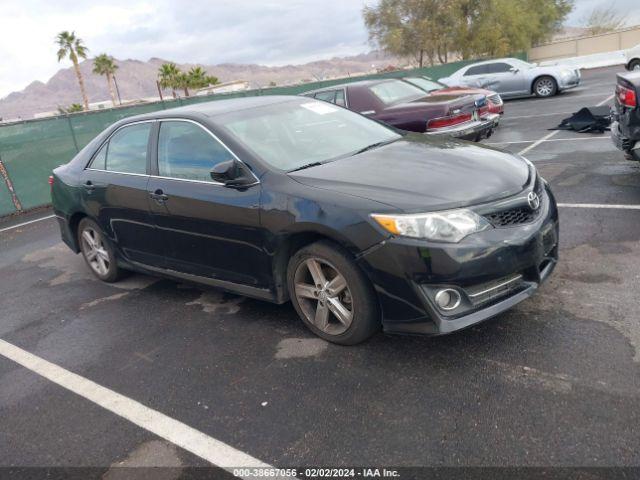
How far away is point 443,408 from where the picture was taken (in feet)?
9.31

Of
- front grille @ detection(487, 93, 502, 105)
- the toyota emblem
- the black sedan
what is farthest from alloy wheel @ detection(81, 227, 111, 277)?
front grille @ detection(487, 93, 502, 105)

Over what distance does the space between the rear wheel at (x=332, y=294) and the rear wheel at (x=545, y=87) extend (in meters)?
16.6

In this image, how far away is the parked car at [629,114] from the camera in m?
5.42

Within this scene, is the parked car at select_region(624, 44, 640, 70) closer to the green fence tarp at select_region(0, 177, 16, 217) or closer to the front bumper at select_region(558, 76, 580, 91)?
the front bumper at select_region(558, 76, 580, 91)

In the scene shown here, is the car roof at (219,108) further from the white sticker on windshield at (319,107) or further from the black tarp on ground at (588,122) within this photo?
the black tarp on ground at (588,122)

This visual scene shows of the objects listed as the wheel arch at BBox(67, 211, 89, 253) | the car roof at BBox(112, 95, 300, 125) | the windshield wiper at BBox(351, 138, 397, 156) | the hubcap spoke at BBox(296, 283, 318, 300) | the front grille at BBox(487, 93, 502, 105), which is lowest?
the hubcap spoke at BBox(296, 283, 318, 300)

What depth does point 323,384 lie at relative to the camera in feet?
10.5

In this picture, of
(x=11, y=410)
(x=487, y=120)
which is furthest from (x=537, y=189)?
(x=487, y=120)

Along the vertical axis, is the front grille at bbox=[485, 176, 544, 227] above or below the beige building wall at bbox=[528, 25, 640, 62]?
below

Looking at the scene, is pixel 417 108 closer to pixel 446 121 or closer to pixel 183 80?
pixel 446 121

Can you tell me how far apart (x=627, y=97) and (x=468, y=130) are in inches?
121

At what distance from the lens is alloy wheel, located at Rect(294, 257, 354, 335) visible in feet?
11.2

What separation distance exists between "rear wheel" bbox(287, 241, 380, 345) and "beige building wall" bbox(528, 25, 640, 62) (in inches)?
1925

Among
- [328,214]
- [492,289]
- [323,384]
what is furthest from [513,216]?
[323,384]
